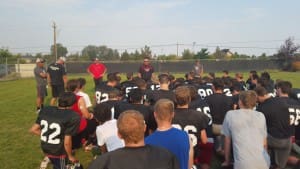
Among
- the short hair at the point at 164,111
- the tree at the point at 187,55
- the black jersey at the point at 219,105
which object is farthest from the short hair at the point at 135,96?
the tree at the point at 187,55

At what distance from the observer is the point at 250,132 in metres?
5.27

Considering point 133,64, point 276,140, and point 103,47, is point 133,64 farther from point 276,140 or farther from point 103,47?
point 103,47

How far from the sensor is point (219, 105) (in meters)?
7.29

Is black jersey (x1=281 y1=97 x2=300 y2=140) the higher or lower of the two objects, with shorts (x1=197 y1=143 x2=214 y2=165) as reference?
higher

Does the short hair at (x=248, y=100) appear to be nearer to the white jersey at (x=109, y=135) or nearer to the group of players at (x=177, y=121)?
the group of players at (x=177, y=121)

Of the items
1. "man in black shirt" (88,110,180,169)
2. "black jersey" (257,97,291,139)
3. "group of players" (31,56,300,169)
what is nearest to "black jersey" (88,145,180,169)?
"man in black shirt" (88,110,180,169)

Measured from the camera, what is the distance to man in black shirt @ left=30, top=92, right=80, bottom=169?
5.52 m

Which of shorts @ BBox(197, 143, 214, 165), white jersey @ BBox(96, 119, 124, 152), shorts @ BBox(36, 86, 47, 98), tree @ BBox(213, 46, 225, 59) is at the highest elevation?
tree @ BBox(213, 46, 225, 59)

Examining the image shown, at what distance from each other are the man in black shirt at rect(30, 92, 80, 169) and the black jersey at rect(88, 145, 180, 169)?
271 centimetres

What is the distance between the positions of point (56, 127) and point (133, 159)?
113 inches

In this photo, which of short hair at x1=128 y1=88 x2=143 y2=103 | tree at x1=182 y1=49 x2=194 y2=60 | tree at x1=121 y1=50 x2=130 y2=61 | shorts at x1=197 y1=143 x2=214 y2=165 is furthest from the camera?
tree at x1=121 y1=50 x2=130 y2=61

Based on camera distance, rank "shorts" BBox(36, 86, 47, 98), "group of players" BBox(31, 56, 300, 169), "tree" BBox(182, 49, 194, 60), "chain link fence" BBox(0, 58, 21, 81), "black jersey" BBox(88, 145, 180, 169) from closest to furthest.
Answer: "black jersey" BBox(88, 145, 180, 169), "group of players" BBox(31, 56, 300, 169), "shorts" BBox(36, 86, 47, 98), "chain link fence" BBox(0, 58, 21, 81), "tree" BBox(182, 49, 194, 60)

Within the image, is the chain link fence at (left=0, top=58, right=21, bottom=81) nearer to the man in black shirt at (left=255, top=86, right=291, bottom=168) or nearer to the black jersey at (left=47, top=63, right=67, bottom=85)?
the black jersey at (left=47, top=63, right=67, bottom=85)

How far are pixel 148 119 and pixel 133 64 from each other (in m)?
Answer: 45.0
